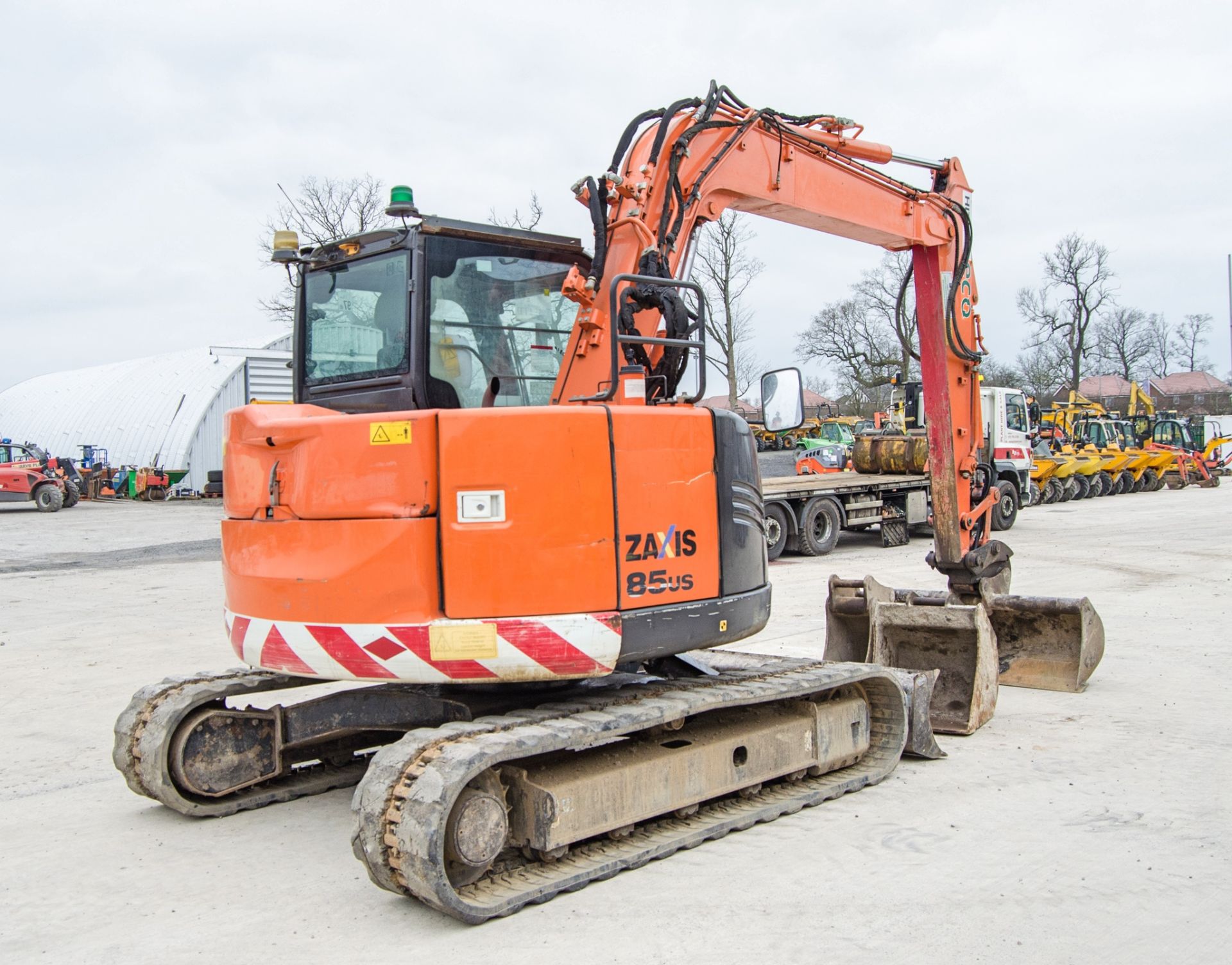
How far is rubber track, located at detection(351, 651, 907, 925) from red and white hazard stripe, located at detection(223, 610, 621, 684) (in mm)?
219

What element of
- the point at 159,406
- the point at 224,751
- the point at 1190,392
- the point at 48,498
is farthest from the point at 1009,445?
the point at 1190,392

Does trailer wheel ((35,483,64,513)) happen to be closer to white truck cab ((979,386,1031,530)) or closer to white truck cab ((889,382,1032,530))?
white truck cab ((889,382,1032,530))

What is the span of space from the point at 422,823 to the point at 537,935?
60 cm

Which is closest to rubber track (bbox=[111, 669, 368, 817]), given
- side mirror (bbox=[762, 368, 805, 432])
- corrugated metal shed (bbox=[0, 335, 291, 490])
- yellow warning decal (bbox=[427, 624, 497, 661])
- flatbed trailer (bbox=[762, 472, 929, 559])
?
yellow warning decal (bbox=[427, 624, 497, 661])

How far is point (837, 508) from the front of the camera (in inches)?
715

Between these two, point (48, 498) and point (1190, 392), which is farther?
point (1190, 392)

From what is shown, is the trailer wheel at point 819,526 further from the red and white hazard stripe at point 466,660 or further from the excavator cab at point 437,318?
the red and white hazard stripe at point 466,660

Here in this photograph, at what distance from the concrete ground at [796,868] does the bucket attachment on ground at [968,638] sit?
0.22m

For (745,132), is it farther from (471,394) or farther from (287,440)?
(287,440)

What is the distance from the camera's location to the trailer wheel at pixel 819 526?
17547 mm

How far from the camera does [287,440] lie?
15.8 ft

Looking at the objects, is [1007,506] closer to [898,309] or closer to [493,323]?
[898,309]

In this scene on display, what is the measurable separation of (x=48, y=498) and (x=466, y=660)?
29989mm

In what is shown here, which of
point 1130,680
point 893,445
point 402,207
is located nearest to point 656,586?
point 402,207
